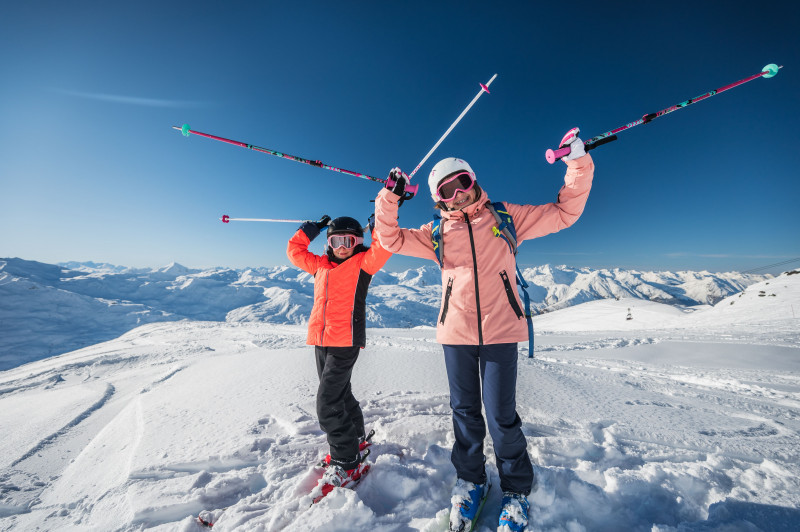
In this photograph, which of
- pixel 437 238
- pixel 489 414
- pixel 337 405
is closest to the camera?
pixel 489 414

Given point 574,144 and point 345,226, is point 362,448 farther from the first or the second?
point 574,144

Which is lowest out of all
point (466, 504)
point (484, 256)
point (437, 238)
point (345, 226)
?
point (466, 504)

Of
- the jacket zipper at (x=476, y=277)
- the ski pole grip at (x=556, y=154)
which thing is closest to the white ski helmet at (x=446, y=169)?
the jacket zipper at (x=476, y=277)

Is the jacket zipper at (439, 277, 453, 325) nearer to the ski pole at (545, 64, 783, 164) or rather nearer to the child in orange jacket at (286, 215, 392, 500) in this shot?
the child in orange jacket at (286, 215, 392, 500)

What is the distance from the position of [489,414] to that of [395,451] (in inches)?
51.3

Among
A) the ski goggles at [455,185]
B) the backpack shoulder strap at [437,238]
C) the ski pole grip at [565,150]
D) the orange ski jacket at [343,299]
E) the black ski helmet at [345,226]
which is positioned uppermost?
the ski pole grip at [565,150]

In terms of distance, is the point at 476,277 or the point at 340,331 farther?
the point at 340,331

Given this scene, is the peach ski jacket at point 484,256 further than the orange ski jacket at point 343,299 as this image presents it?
No

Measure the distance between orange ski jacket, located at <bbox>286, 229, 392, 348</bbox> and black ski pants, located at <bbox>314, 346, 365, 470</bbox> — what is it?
14cm

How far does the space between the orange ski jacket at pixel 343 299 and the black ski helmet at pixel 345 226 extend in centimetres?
28

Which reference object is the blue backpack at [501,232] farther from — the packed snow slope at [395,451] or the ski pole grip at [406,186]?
the packed snow slope at [395,451]

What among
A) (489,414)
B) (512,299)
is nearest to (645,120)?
(512,299)

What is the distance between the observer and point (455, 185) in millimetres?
2898

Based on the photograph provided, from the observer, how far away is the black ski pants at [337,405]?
9.37ft
